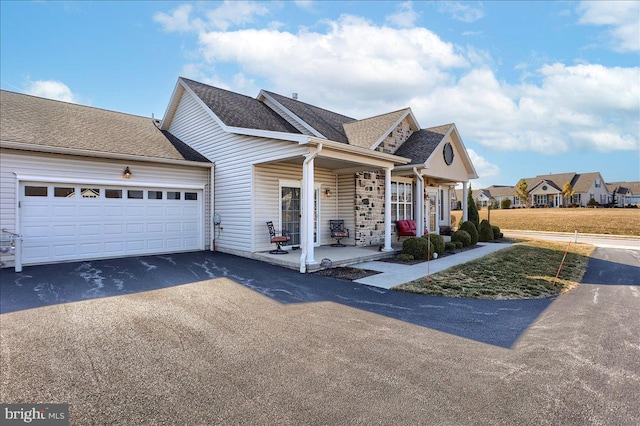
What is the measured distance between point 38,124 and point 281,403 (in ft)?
37.2

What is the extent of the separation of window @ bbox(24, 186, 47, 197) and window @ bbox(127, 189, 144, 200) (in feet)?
6.50

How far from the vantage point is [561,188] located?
→ 46.5 m

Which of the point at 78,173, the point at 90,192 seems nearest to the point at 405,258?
the point at 90,192

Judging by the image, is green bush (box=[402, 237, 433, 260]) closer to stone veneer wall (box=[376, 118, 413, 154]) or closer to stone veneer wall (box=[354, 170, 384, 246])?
stone veneer wall (box=[354, 170, 384, 246])

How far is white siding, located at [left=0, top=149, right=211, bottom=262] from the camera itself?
801 cm

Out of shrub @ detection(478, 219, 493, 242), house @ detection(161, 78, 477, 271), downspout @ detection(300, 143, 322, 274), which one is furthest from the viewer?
shrub @ detection(478, 219, 493, 242)

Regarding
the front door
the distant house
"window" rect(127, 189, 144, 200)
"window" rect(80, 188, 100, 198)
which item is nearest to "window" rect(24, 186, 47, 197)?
"window" rect(80, 188, 100, 198)

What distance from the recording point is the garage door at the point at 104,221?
8453 millimetres

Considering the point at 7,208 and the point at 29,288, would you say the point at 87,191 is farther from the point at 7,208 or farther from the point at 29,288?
the point at 29,288

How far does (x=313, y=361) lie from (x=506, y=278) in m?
6.03

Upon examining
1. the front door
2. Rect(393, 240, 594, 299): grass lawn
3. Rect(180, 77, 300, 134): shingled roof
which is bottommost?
Rect(393, 240, 594, 299): grass lawn

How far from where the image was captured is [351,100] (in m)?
18.4

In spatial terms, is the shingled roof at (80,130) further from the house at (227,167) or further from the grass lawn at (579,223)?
the grass lawn at (579,223)

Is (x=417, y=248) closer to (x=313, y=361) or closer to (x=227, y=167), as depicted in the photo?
(x=227, y=167)
